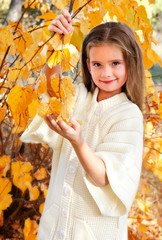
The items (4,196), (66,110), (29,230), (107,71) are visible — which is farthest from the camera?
(29,230)

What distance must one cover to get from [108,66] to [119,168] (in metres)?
0.29

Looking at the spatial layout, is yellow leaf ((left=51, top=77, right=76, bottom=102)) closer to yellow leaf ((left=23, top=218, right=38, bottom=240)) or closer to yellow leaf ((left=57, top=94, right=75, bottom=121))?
yellow leaf ((left=57, top=94, right=75, bottom=121))

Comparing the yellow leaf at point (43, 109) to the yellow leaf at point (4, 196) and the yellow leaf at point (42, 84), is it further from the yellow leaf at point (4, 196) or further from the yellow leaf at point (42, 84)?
the yellow leaf at point (4, 196)

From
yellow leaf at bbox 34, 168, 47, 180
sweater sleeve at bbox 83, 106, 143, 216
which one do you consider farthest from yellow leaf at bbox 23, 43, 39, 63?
yellow leaf at bbox 34, 168, 47, 180

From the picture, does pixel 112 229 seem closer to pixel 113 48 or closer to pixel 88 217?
pixel 88 217

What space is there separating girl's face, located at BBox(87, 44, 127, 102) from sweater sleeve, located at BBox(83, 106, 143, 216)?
5.0 inches

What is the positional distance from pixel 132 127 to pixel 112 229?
12.4 inches

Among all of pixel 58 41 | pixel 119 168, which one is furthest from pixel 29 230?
pixel 58 41

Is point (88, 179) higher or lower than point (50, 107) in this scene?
lower

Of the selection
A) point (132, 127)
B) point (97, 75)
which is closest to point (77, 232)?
point (132, 127)

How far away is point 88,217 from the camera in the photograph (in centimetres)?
86

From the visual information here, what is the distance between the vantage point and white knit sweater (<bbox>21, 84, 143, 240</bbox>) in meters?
0.79

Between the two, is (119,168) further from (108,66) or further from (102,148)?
(108,66)

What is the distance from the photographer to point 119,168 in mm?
767
